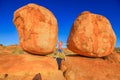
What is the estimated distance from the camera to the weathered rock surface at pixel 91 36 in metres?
14.9

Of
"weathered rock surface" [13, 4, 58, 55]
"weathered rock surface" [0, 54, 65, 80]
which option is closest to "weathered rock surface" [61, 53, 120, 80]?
"weathered rock surface" [0, 54, 65, 80]

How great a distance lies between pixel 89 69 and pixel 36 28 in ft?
14.8

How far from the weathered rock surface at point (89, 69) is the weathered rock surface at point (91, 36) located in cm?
65

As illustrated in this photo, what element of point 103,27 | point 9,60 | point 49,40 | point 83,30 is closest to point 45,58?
point 49,40

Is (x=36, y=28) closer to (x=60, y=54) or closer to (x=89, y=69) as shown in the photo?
(x=60, y=54)

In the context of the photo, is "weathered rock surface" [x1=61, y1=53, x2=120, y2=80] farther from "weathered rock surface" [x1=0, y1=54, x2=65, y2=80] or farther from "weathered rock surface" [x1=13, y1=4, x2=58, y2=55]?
"weathered rock surface" [x1=13, y1=4, x2=58, y2=55]

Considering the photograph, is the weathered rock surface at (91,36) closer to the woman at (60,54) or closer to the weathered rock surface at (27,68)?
the woman at (60,54)

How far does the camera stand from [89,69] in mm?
13961

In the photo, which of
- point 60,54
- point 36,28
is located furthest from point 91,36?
point 36,28

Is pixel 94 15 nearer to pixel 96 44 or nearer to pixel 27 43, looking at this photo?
pixel 96 44

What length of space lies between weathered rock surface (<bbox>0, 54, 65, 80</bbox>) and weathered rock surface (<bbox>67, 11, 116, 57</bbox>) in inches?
102

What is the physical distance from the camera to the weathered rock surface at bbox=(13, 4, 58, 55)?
13.2m

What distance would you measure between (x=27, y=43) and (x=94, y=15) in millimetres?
5656

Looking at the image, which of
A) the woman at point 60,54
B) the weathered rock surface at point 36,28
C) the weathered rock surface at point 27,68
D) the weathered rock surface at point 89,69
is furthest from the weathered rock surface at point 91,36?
the weathered rock surface at point 27,68
